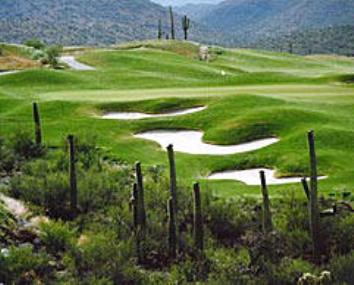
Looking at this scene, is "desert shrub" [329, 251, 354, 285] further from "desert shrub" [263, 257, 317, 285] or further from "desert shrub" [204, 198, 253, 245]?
"desert shrub" [204, 198, 253, 245]

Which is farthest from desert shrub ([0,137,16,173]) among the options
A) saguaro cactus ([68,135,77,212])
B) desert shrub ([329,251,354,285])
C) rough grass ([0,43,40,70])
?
rough grass ([0,43,40,70])

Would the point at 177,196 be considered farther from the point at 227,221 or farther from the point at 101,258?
the point at 101,258

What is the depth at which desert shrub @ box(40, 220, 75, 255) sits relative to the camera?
20906 mm

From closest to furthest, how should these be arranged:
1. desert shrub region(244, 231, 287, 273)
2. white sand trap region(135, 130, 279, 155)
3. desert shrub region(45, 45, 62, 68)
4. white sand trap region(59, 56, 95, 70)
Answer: desert shrub region(244, 231, 287, 273)
white sand trap region(135, 130, 279, 155)
white sand trap region(59, 56, 95, 70)
desert shrub region(45, 45, 62, 68)

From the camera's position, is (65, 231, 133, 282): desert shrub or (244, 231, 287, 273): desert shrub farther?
(244, 231, 287, 273): desert shrub

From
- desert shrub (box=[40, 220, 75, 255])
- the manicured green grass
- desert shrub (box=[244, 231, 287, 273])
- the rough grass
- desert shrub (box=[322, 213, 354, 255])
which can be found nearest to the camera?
desert shrub (box=[244, 231, 287, 273])

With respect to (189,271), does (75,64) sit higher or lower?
higher

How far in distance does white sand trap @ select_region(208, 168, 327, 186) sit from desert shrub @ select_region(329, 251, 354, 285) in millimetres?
7871

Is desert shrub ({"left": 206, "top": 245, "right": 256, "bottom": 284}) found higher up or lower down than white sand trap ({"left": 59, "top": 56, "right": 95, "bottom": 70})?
lower down

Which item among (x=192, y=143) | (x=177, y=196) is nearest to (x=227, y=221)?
(x=177, y=196)

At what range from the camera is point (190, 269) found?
19.2m

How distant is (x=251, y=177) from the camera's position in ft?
91.4

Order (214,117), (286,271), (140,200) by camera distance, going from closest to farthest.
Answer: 1. (286,271)
2. (140,200)
3. (214,117)

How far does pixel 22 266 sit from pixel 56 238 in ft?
7.27
